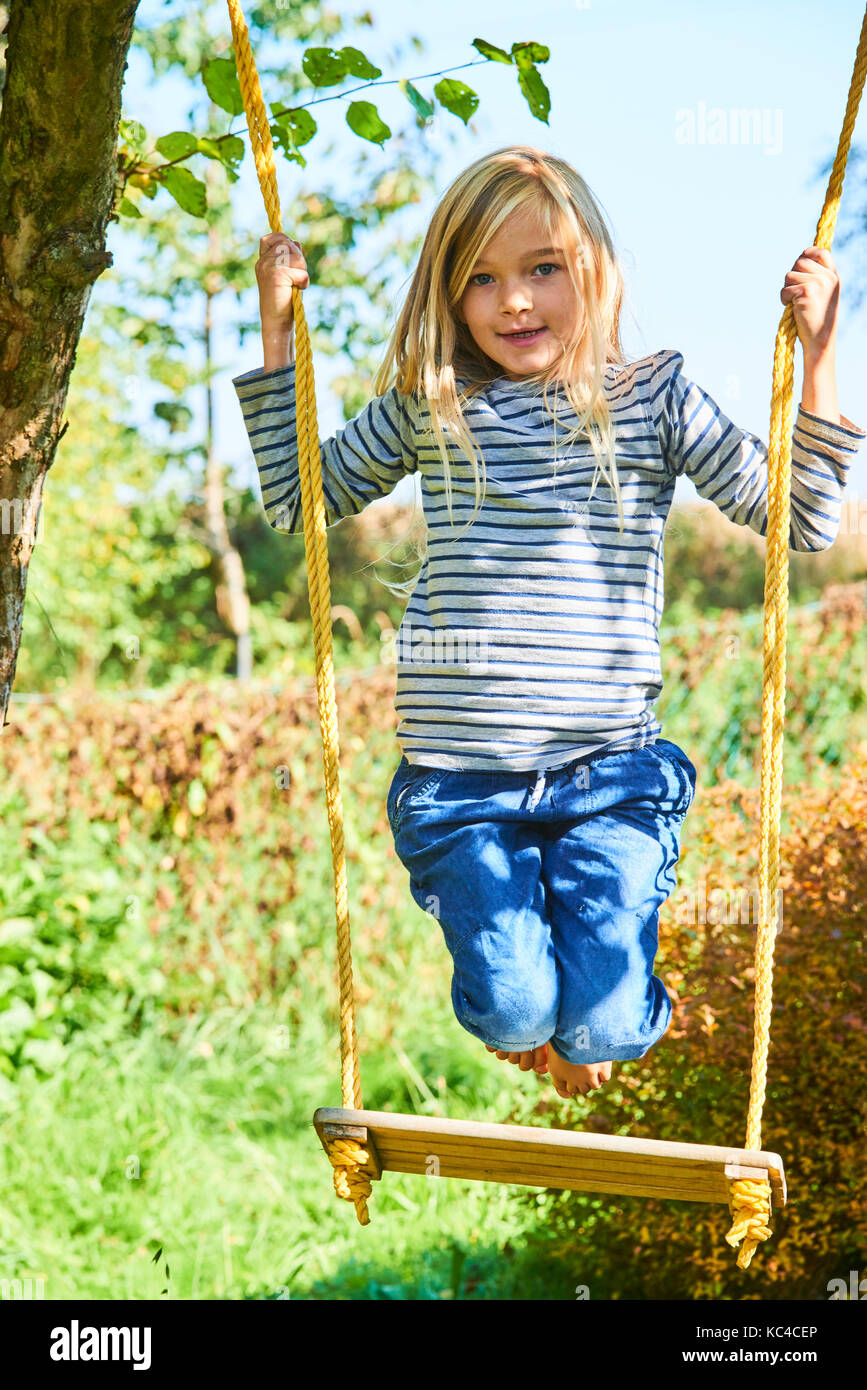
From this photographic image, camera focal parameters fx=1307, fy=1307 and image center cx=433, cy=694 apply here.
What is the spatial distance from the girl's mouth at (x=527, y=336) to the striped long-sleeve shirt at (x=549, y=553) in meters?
0.09

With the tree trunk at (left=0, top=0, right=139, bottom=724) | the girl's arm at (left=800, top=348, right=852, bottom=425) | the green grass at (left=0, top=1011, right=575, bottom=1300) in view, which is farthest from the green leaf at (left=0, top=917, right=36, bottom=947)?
the girl's arm at (left=800, top=348, right=852, bottom=425)

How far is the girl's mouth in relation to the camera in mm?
2270

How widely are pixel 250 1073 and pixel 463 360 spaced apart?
3144mm

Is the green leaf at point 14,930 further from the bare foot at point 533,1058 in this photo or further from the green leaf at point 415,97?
the green leaf at point 415,97

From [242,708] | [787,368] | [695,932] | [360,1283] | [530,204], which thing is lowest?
[360,1283]

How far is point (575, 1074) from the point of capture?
2.21 metres

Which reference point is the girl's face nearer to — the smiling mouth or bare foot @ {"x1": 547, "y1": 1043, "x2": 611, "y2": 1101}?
the smiling mouth

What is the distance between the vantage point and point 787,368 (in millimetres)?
2021

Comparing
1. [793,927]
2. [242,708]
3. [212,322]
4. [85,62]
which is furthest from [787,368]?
[212,322]

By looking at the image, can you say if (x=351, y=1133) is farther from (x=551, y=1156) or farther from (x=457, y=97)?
(x=457, y=97)

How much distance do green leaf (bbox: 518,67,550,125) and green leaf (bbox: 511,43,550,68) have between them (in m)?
0.01

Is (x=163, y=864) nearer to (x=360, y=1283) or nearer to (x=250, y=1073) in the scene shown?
(x=250, y=1073)

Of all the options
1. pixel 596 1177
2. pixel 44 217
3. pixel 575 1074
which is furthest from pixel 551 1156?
pixel 44 217

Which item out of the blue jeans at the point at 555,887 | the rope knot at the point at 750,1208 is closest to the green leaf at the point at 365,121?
the blue jeans at the point at 555,887
